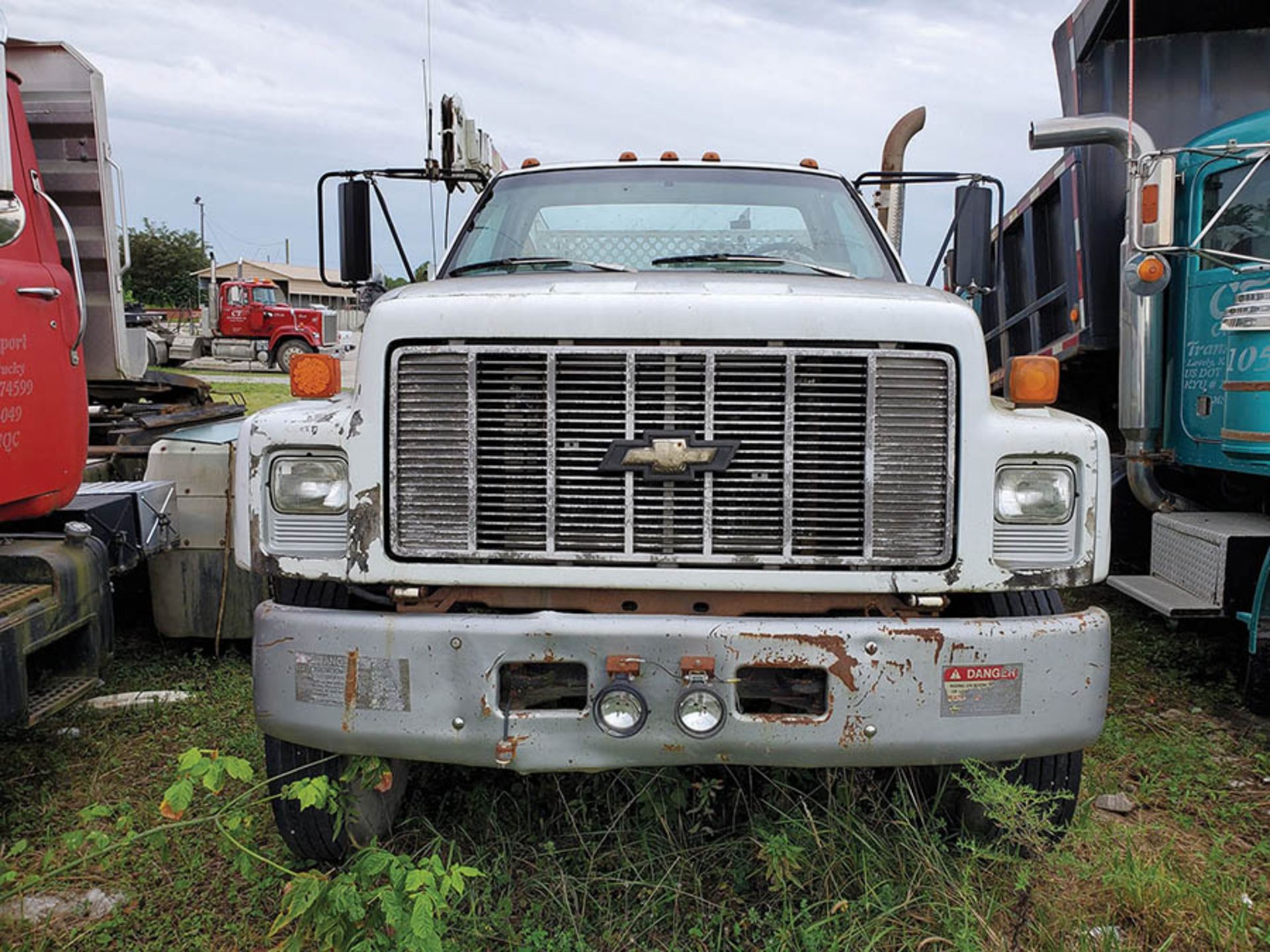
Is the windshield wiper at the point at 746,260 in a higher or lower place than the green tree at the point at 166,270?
lower

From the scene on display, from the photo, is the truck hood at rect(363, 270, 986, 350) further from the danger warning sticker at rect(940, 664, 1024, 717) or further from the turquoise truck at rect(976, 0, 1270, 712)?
the turquoise truck at rect(976, 0, 1270, 712)

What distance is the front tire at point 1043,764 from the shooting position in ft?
9.67

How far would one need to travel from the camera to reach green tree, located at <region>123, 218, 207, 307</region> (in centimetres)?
5088

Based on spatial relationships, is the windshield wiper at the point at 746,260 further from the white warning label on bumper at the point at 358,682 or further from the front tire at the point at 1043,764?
the white warning label on bumper at the point at 358,682

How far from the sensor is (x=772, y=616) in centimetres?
282

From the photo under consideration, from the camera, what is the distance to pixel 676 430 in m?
2.68

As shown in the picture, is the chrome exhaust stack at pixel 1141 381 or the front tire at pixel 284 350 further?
the front tire at pixel 284 350

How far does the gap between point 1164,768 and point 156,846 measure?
11.4 feet

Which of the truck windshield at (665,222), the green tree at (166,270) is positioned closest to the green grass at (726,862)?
the truck windshield at (665,222)

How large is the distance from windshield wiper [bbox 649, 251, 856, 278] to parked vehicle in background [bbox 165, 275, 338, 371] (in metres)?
24.5

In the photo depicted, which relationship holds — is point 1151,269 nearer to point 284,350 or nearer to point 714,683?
point 714,683

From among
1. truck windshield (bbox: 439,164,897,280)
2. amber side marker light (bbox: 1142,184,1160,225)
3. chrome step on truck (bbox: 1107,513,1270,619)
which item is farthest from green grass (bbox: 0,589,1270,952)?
amber side marker light (bbox: 1142,184,1160,225)

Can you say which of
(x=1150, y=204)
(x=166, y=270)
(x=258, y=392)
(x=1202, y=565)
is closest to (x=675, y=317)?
(x=1150, y=204)

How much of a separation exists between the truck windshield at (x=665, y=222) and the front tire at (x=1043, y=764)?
4.34 ft
